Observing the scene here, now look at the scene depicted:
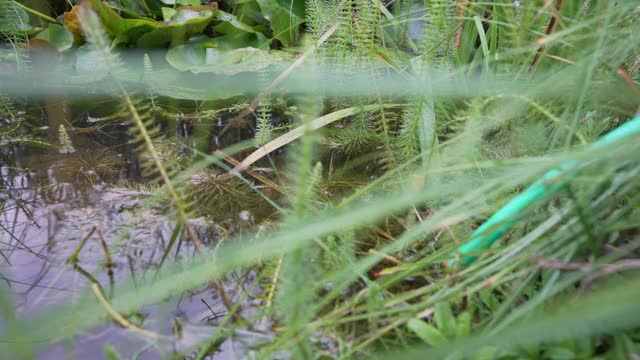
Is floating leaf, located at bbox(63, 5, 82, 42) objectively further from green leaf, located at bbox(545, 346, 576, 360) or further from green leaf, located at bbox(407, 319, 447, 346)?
green leaf, located at bbox(545, 346, 576, 360)

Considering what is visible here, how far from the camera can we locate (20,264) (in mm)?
881

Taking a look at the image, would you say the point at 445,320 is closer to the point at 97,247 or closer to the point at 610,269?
the point at 610,269

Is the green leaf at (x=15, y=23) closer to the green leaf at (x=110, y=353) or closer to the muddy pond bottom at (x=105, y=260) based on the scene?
the muddy pond bottom at (x=105, y=260)

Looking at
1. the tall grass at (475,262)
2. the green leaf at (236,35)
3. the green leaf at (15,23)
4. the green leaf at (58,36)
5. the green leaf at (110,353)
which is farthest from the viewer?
the green leaf at (236,35)

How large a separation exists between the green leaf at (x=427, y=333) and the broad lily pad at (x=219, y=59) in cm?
125

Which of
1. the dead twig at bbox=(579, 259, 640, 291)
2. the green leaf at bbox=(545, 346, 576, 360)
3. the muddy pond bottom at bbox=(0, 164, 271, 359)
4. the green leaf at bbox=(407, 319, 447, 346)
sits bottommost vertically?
the muddy pond bottom at bbox=(0, 164, 271, 359)

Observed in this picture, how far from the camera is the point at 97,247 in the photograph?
0.92 meters

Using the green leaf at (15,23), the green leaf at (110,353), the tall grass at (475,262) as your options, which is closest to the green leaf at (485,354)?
the tall grass at (475,262)

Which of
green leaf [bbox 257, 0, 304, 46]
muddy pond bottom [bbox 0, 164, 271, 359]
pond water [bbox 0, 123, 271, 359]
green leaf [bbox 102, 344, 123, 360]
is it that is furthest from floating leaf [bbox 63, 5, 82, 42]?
green leaf [bbox 102, 344, 123, 360]

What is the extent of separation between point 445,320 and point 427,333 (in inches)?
1.3

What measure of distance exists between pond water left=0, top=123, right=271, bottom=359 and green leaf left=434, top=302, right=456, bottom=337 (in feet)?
0.80

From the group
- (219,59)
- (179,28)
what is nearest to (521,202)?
(219,59)

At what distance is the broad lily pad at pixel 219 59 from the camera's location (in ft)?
5.90

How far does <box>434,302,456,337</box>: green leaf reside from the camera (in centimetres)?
69
